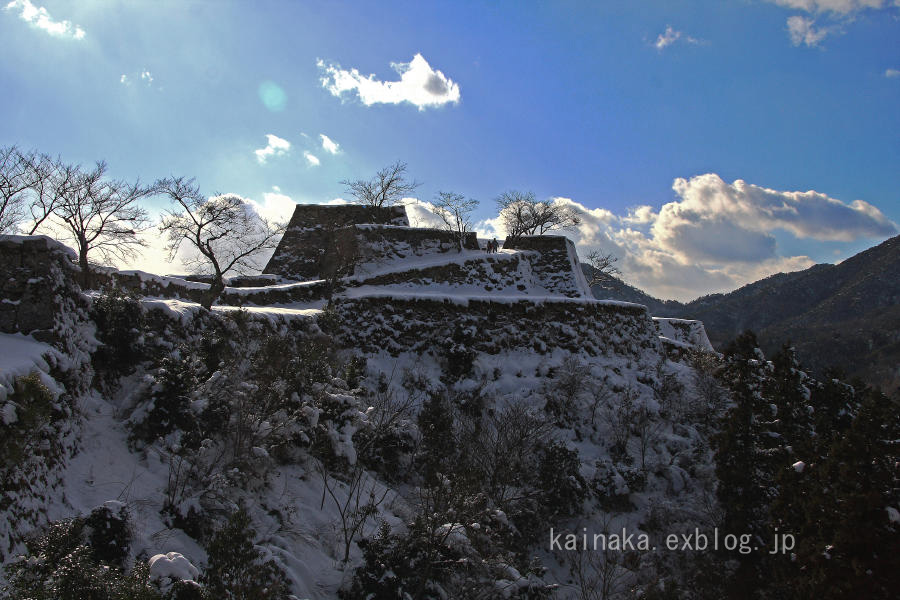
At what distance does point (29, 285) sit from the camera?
6062 millimetres

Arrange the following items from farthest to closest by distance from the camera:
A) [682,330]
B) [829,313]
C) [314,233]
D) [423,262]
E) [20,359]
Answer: [829,313]
[682,330]
[314,233]
[423,262]
[20,359]

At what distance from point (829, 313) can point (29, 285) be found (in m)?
94.5

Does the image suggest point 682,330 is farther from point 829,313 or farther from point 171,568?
point 829,313

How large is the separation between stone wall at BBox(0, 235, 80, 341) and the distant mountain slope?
54783mm


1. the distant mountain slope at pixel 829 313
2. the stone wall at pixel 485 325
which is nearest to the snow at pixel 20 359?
the stone wall at pixel 485 325

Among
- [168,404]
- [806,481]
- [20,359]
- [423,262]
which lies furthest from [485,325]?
[20,359]

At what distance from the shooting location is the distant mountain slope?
5738cm

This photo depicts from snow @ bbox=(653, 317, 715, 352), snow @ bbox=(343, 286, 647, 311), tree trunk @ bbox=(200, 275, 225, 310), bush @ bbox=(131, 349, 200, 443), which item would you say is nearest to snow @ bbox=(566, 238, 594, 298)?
snow @ bbox=(653, 317, 715, 352)

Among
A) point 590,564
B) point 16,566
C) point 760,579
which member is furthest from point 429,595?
point 760,579

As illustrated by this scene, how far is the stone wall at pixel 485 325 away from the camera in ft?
48.1

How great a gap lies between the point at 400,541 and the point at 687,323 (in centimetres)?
2972

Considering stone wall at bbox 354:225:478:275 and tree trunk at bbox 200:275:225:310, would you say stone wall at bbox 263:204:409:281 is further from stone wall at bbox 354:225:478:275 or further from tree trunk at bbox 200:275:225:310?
tree trunk at bbox 200:275:225:310

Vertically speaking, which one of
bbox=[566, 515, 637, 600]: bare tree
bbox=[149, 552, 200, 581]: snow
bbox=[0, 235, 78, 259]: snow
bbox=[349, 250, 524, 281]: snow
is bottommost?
bbox=[566, 515, 637, 600]: bare tree

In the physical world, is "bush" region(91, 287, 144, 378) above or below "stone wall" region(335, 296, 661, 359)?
below
